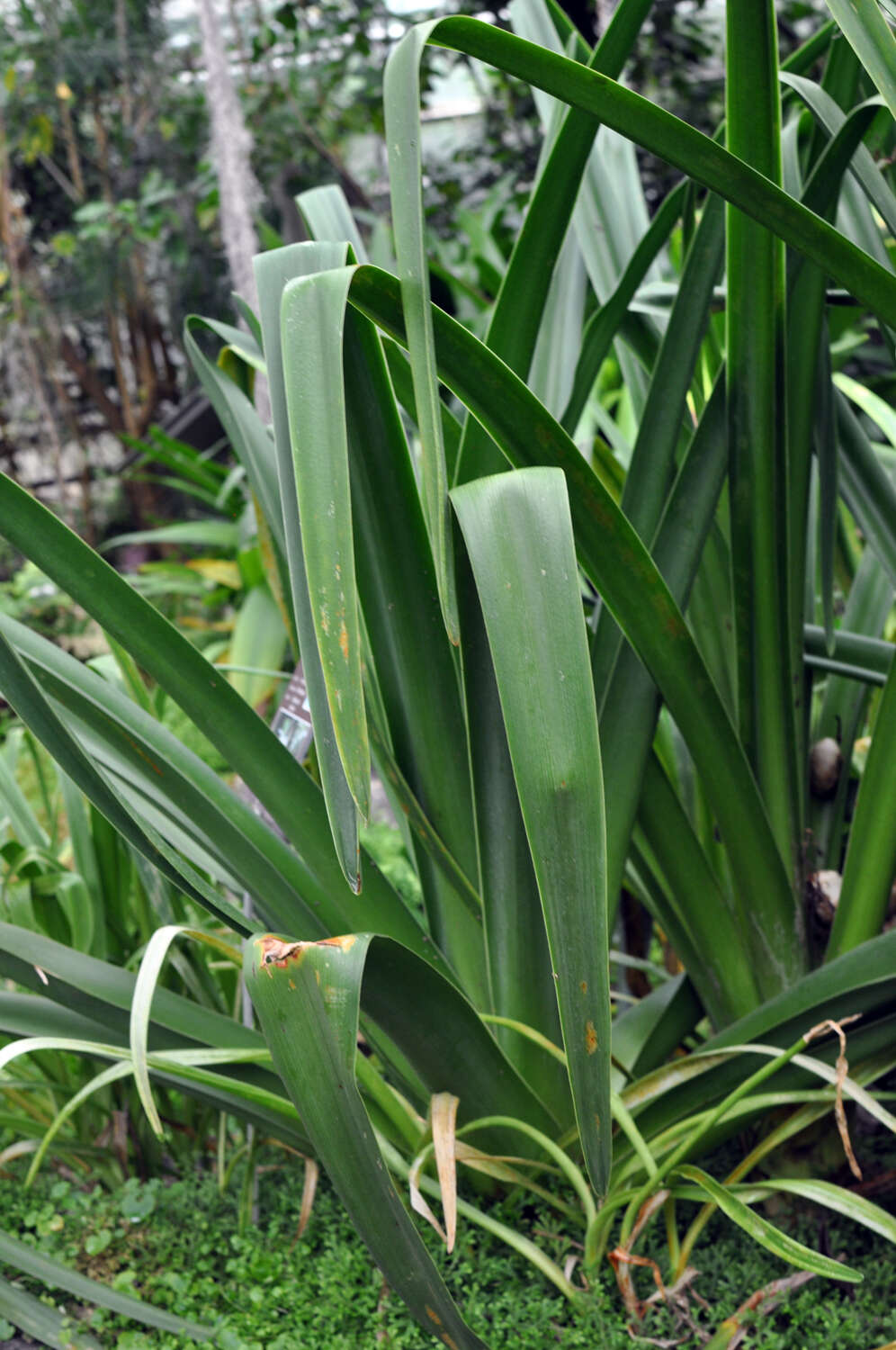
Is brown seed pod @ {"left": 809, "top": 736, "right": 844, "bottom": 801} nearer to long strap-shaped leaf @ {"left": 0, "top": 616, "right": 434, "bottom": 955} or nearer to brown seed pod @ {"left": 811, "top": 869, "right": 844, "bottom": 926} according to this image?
brown seed pod @ {"left": 811, "top": 869, "right": 844, "bottom": 926}

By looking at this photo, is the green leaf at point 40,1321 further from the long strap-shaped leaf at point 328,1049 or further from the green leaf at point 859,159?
the green leaf at point 859,159

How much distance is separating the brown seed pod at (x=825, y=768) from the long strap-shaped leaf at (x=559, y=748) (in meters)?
0.53

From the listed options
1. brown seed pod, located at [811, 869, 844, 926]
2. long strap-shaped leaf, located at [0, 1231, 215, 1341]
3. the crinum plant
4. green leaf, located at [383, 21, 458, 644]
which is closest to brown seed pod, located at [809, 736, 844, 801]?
the crinum plant

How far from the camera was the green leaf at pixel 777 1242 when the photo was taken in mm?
630

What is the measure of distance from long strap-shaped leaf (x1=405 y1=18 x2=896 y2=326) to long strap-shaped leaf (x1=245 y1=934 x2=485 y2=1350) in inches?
18.3

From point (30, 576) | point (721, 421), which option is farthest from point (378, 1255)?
point (30, 576)

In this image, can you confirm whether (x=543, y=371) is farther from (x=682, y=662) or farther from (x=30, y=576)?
(x=30, y=576)

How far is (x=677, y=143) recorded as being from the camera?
588 mm

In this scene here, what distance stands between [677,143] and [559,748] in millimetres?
359

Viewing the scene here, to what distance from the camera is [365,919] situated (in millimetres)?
775

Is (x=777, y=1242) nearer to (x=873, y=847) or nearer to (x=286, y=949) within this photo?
(x=873, y=847)

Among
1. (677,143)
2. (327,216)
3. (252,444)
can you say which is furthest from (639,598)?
(327,216)

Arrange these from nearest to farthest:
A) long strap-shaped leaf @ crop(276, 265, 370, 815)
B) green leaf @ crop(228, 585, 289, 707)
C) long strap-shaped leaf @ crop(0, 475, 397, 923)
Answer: long strap-shaped leaf @ crop(276, 265, 370, 815), long strap-shaped leaf @ crop(0, 475, 397, 923), green leaf @ crop(228, 585, 289, 707)

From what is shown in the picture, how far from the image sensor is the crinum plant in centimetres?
51
